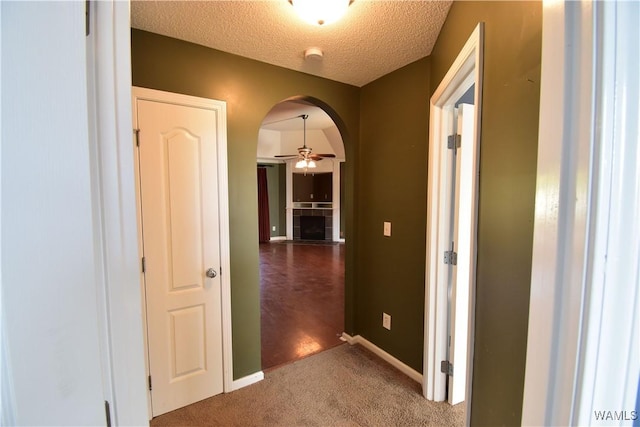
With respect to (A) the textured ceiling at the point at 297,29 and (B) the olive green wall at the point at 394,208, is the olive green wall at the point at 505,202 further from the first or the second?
(B) the olive green wall at the point at 394,208

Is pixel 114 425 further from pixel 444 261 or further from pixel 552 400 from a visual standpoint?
pixel 444 261

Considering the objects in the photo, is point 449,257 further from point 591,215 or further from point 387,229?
point 591,215

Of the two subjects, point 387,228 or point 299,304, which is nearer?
point 387,228

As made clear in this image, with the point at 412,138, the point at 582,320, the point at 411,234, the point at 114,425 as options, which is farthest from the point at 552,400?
the point at 412,138

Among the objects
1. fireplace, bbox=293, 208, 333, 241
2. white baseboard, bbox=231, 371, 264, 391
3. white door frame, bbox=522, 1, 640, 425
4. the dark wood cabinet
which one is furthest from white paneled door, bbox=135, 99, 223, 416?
fireplace, bbox=293, 208, 333, 241

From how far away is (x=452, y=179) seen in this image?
1.88 meters

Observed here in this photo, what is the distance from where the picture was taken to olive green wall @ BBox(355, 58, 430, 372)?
2.09 metres

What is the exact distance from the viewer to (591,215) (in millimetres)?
412

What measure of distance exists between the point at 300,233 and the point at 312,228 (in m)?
0.45

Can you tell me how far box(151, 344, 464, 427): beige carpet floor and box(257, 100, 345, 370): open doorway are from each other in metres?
0.34

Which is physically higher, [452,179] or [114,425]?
[452,179]

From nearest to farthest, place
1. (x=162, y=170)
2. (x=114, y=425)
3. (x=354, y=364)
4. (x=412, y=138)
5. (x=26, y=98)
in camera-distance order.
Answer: (x=26, y=98) → (x=114, y=425) → (x=162, y=170) → (x=412, y=138) → (x=354, y=364)

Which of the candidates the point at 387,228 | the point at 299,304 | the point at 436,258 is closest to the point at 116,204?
the point at 436,258

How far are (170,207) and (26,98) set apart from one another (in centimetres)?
150
